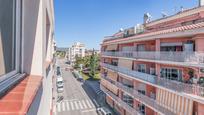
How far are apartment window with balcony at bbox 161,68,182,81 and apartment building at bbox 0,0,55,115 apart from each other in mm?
14231

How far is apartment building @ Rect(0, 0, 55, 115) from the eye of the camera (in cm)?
167

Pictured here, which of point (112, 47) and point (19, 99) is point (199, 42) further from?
point (112, 47)

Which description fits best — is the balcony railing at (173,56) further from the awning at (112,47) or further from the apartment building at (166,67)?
the awning at (112,47)

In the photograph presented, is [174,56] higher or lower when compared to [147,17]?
lower

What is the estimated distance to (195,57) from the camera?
508 inches

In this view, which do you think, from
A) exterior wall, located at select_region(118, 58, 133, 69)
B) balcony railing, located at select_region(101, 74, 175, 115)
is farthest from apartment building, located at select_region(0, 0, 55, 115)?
exterior wall, located at select_region(118, 58, 133, 69)

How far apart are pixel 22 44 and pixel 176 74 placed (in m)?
14.6

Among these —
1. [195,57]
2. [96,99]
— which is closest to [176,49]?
[195,57]

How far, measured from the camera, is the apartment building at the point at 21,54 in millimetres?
1674

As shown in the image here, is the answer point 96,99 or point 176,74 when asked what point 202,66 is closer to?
point 176,74

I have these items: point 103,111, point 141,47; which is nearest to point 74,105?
point 103,111

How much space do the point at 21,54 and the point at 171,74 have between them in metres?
15.0

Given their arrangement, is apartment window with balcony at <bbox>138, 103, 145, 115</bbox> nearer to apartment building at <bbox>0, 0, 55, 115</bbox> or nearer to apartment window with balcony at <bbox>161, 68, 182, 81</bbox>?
apartment window with balcony at <bbox>161, 68, 182, 81</bbox>

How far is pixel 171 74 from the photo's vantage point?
16.1 m
